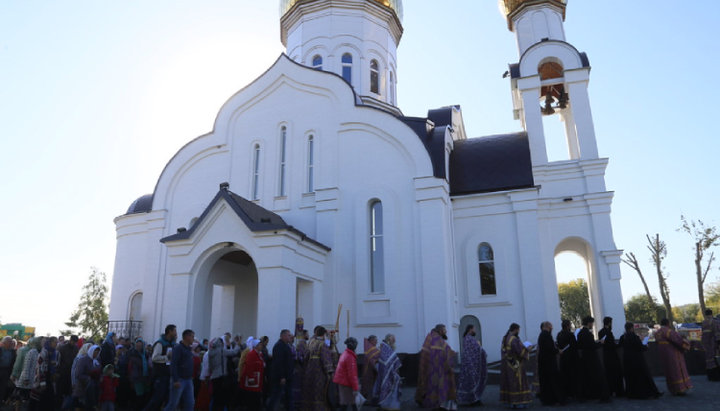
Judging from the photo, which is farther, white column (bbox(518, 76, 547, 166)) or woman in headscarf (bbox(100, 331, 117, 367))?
white column (bbox(518, 76, 547, 166))

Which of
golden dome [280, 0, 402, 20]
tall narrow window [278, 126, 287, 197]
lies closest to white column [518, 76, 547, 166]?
golden dome [280, 0, 402, 20]

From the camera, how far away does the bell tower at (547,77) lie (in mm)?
19922

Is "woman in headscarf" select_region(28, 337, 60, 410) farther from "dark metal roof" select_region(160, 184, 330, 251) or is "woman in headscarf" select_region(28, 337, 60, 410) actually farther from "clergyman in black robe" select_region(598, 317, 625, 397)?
"clergyman in black robe" select_region(598, 317, 625, 397)

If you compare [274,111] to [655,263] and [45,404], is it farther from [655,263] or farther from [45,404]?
[655,263]

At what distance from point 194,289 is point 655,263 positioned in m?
28.6

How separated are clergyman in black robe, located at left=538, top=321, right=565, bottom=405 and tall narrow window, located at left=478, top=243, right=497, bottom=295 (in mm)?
7352

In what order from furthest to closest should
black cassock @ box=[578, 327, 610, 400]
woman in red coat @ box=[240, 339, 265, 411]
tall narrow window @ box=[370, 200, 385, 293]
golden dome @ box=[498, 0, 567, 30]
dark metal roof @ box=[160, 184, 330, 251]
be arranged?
golden dome @ box=[498, 0, 567, 30] < tall narrow window @ box=[370, 200, 385, 293] < dark metal roof @ box=[160, 184, 330, 251] < black cassock @ box=[578, 327, 610, 400] < woman in red coat @ box=[240, 339, 265, 411]

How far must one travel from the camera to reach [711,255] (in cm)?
2991

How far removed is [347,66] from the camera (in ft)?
77.0

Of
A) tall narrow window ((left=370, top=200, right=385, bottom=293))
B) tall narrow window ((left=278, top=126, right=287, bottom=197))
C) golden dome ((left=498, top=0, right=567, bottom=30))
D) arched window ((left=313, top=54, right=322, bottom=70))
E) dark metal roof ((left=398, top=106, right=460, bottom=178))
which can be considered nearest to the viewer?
tall narrow window ((left=370, top=200, right=385, bottom=293))

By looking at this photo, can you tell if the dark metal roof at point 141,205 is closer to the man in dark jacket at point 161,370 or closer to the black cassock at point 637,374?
the man in dark jacket at point 161,370

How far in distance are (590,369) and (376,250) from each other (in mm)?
7588

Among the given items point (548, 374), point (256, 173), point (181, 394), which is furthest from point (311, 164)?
point (548, 374)

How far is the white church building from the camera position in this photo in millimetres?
14633
